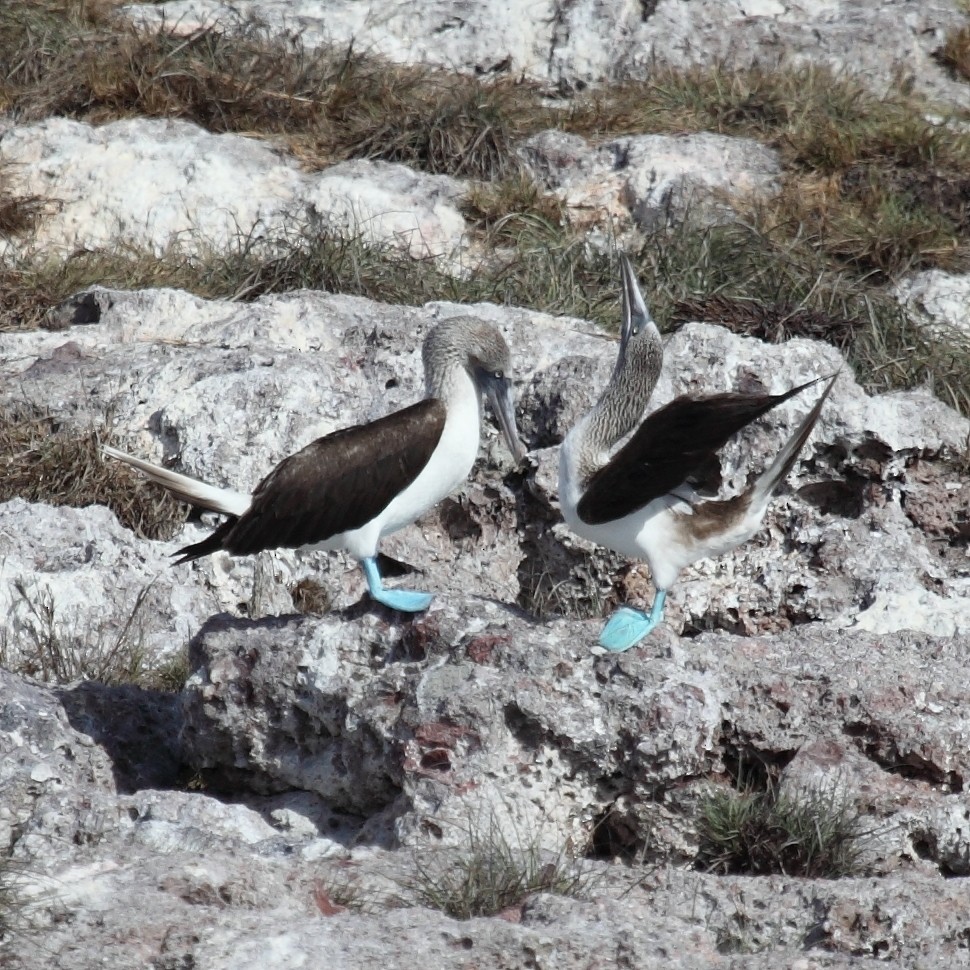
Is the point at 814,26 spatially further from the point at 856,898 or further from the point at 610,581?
the point at 856,898

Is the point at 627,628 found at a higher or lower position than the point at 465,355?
lower

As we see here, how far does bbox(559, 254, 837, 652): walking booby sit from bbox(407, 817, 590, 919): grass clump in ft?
2.41

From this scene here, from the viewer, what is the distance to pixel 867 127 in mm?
9133

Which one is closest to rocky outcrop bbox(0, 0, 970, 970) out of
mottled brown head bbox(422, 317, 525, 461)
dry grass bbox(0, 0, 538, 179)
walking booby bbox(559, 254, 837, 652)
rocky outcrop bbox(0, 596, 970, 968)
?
rocky outcrop bbox(0, 596, 970, 968)

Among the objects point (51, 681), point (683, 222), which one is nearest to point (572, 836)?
point (51, 681)

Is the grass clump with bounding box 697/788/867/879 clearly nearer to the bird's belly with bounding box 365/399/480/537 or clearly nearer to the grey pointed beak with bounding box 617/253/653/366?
the bird's belly with bounding box 365/399/480/537

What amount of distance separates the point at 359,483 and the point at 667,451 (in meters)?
0.96

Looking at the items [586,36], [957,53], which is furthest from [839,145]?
[586,36]

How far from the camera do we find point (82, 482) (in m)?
6.18

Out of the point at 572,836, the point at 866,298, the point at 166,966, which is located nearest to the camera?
the point at 166,966

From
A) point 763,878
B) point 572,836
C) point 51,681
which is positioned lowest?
point 51,681

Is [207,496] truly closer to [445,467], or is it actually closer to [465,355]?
[445,467]

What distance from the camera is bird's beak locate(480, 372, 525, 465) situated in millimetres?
5145

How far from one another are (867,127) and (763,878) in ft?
20.3
